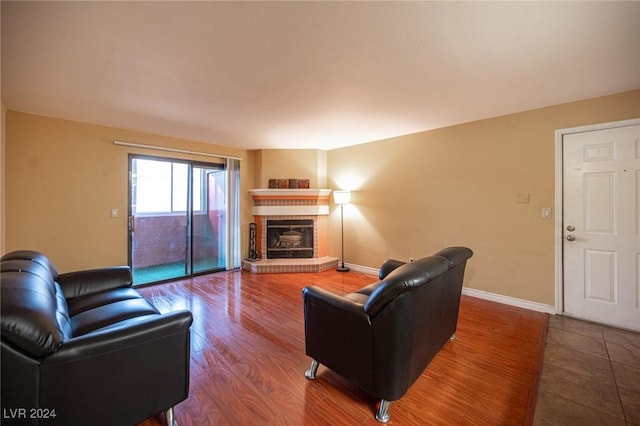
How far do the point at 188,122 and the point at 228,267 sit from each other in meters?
2.70

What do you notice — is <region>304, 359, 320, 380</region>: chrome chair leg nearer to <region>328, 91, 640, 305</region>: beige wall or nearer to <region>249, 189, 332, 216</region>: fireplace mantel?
<region>328, 91, 640, 305</region>: beige wall

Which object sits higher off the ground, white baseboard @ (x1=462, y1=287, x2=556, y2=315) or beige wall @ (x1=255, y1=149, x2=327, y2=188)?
beige wall @ (x1=255, y1=149, x2=327, y2=188)

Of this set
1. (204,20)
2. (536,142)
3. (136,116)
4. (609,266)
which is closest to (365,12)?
(204,20)

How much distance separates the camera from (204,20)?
1625 millimetres

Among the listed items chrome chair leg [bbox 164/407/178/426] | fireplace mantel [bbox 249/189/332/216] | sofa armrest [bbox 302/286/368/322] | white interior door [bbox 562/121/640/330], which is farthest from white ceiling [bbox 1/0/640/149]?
chrome chair leg [bbox 164/407/178/426]

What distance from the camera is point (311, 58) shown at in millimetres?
2033

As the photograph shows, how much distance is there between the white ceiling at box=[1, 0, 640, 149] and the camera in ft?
5.17

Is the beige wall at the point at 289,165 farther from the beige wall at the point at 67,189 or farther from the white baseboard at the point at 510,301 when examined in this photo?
the white baseboard at the point at 510,301

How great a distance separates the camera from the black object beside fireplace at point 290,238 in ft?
17.1

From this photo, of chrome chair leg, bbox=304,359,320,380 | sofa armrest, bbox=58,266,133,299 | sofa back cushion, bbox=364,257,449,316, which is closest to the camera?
sofa back cushion, bbox=364,257,449,316

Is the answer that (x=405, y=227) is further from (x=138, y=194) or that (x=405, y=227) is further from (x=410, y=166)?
(x=138, y=194)

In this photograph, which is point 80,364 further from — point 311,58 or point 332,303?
point 311,58

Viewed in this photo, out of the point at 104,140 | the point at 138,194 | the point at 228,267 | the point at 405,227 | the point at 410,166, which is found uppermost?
the point at 104,140

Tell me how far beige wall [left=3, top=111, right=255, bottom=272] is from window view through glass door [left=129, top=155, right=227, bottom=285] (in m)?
0.22
